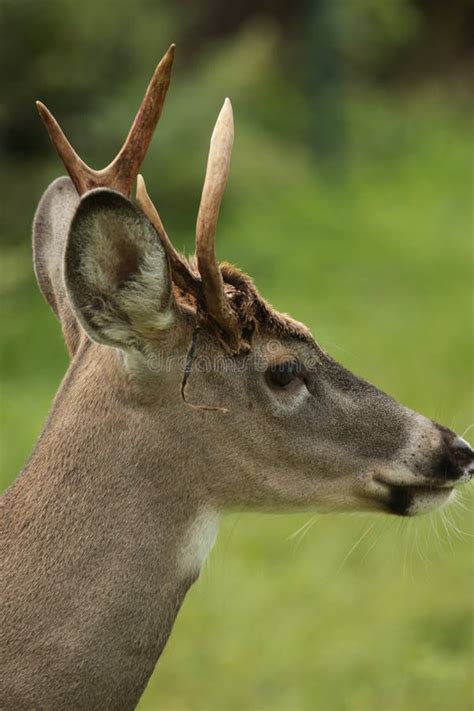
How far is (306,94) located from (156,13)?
8.98 ft

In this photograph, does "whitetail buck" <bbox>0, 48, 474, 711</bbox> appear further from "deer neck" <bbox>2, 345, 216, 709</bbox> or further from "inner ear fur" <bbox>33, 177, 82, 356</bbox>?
"inner ear fur" <bbox>33, 177, 82, 356</bbox>

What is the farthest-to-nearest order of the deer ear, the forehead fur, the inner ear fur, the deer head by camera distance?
the inner ear fur, the forehead fur, the deer head, the deer ear

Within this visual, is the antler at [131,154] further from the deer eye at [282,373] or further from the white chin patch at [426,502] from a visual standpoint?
the white chin patch at [426,502]

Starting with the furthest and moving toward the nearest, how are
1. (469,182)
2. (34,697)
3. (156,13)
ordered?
(469,182) < (156,13) < (34,697)

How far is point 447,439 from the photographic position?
3854 millimetres

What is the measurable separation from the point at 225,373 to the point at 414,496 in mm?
620

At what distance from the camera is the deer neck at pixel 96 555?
3.43 m

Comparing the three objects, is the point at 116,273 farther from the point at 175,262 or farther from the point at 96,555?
the point at 96,555

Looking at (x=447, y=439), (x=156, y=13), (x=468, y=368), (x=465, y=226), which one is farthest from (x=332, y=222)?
(x=447, y=439)

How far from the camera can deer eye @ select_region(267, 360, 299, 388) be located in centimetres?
378

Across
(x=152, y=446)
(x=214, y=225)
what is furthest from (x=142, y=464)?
(x=214, y=225)

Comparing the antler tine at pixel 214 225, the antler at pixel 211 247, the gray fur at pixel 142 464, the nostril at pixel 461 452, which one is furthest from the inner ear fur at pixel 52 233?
the nostril at pixel 461 452

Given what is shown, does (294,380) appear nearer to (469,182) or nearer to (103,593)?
(103,593)
